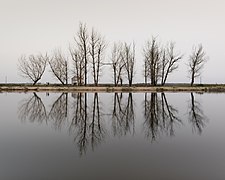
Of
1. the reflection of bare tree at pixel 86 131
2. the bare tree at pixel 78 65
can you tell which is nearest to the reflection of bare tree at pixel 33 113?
the reflection of bare tree at pixel 86 131

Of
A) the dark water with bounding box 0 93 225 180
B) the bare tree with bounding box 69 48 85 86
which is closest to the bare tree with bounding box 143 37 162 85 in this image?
the bare tree with bounding box 69 48 85 86

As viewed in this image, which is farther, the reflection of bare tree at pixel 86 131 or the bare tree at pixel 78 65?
the bare tree at pixel 78 65

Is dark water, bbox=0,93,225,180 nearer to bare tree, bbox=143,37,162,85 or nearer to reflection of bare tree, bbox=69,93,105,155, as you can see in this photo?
reflection of bare tree, bbox=69,93,105,155

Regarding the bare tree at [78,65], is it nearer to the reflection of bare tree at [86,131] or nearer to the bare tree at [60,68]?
the bare tree at [60,68]

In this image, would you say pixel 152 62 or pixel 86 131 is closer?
pixel 86 131

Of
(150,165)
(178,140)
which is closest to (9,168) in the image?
→ (150,165)

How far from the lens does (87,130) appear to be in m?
9.76

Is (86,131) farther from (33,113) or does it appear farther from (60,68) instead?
(60,68)

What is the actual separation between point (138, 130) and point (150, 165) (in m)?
4.24

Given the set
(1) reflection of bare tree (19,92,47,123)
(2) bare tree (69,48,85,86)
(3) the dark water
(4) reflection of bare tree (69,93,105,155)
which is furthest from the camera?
(2) bare tree (69,48,85,86)

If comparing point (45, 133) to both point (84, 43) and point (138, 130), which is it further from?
point (84, 43)

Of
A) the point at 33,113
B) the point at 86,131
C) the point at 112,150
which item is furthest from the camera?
the point at 33,113

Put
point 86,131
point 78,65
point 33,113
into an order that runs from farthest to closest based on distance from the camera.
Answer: point 78,65 → point 33,113 → point 86,131

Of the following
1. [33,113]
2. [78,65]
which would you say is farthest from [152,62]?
[33,113]
